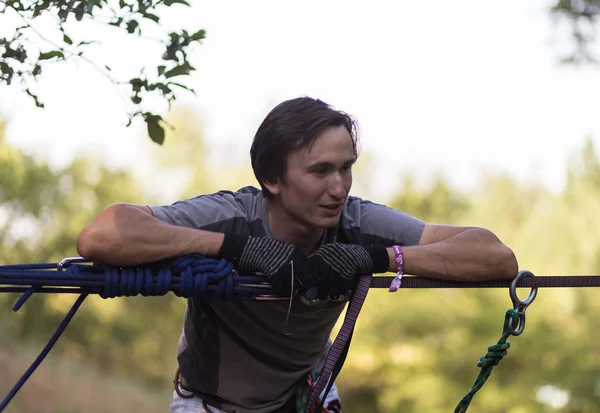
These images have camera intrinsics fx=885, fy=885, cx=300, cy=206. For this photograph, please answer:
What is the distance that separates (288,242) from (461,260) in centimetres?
58

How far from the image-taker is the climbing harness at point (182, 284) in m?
2.30

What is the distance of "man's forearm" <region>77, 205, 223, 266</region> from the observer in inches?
95.7

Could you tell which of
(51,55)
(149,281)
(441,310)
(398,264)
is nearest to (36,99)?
(51,55)

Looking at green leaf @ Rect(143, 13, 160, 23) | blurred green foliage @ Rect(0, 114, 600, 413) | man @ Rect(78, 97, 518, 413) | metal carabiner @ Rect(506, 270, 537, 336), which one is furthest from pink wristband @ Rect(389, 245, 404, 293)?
blurred green foliage @ Rect(0, 114, 600, 413)

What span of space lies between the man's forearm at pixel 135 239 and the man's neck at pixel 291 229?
414mm

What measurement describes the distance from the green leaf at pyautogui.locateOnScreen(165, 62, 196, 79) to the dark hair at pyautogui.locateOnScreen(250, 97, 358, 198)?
38cm

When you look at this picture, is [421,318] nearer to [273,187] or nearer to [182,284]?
[273,187]

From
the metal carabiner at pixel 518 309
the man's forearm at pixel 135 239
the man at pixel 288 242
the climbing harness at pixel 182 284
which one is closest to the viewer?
the climbing harness at pixel 182 284

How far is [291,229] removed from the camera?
2924 mm

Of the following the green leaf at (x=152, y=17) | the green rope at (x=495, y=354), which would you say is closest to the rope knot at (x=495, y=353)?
the green rope at (x=495, y=354)

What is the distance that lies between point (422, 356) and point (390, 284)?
11.3m

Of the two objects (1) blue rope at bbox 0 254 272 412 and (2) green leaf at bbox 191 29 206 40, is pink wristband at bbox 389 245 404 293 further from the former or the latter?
(2) green leaf at bbox 191 29 206 40

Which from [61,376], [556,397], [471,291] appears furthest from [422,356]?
[61,376]

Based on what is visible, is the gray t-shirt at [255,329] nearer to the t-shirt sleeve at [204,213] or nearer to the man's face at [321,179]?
the t-shirt sleeve at [204,213]
